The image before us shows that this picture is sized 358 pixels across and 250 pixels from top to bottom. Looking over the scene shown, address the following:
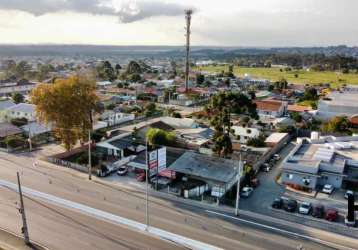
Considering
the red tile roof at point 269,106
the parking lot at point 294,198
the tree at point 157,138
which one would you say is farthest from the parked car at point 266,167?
the red tile roof at point 269,106

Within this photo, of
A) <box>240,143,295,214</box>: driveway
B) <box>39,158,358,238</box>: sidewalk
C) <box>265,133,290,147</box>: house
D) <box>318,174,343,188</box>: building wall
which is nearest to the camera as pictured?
<box>39,158,358,238</box>: sidewalk

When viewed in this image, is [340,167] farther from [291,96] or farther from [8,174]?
[291,96]

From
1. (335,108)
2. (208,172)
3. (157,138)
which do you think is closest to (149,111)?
(157,138)

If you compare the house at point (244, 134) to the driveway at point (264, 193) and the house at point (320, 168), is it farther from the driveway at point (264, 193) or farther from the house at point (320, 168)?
the house at point (320, 168)

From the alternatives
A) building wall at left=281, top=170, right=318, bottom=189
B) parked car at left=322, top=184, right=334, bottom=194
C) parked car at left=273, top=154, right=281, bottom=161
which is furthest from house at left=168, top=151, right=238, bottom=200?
parked car at left=273, top=154, right=281, bottom=161

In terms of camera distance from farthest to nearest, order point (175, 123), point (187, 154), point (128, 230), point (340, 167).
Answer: point (175, 123) → point (187, 154) → point (340, 167) → point (128, 230)

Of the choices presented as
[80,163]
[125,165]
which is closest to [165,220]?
[125,165]

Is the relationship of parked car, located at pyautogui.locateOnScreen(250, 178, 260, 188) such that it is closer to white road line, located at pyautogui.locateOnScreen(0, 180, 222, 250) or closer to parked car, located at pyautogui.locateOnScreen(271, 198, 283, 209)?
parked car, located at pyautogui.locateOnScreen(271, 198, 283, 209)
